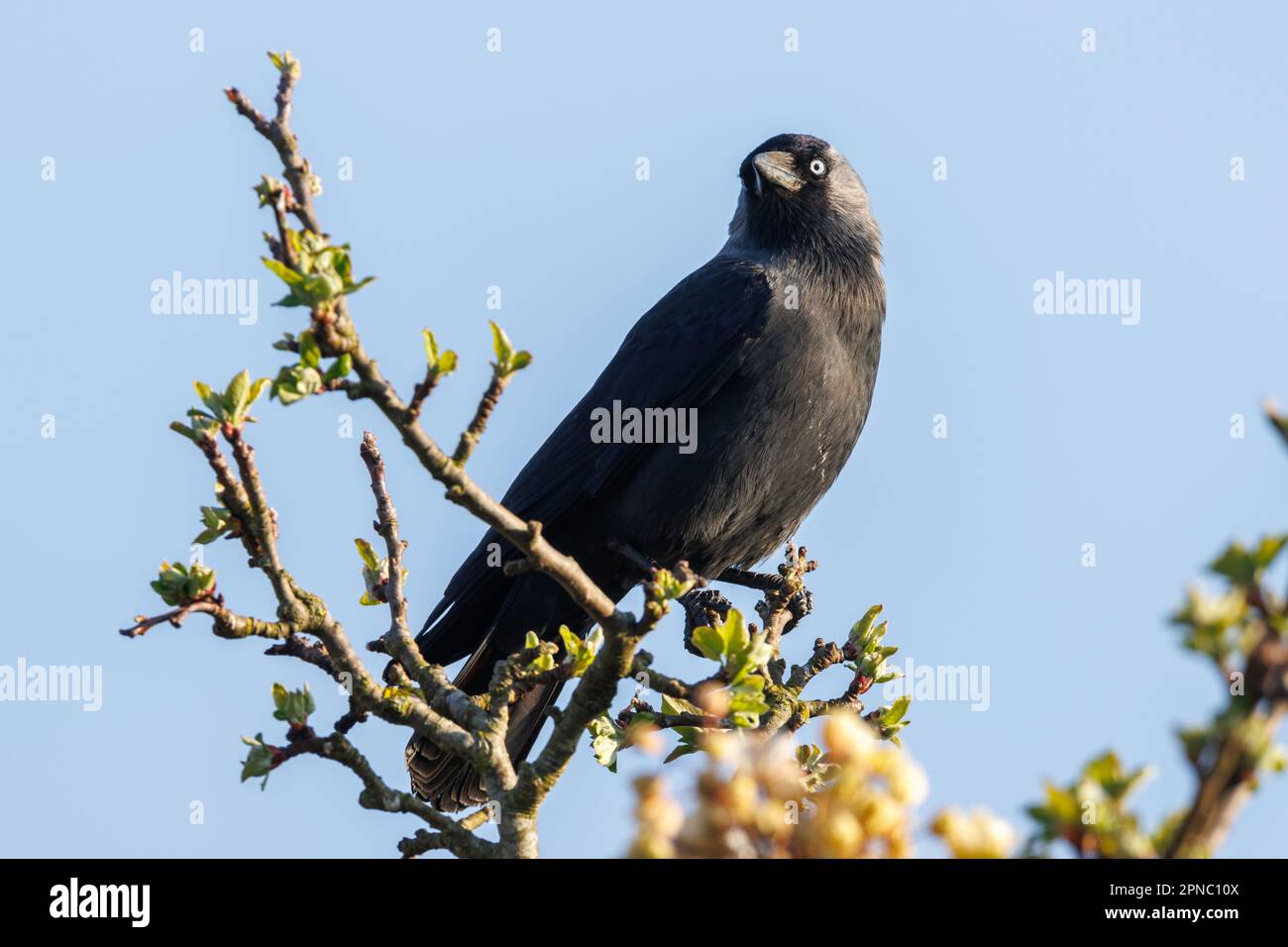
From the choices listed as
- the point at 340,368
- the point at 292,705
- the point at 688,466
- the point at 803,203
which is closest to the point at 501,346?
the point at 340,368

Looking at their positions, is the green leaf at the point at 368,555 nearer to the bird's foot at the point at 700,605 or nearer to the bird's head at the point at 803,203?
the bird's foot at the point at 700,605

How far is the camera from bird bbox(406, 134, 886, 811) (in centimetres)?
585

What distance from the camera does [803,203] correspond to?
23.9 feet

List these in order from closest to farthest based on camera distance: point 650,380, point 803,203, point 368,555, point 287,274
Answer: point 287,274, point 368,555, point 650,380, point 803,203

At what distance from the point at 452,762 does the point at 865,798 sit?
4073 mm

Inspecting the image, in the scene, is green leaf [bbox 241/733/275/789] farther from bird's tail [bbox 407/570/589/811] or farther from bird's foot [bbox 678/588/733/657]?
bird's foot [bbox 678/588/733/657]

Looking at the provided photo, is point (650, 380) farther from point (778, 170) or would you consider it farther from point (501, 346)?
point (501, 346)

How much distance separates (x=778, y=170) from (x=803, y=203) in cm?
27

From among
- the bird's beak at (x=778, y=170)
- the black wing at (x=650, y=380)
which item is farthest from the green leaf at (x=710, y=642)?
the bird's beak at (x=778, y=170)

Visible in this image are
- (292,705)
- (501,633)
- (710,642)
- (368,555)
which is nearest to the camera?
(710,642)

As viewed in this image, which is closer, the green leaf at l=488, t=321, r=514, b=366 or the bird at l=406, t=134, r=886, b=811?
the green leaf at l=488, t=321, r=514, b=366

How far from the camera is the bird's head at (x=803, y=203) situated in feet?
23.2

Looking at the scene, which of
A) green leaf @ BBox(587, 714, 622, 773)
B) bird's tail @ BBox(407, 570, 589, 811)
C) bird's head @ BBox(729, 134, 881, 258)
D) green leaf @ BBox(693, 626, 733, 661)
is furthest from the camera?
bird's head @ BBox(729, 134, 881, 258)

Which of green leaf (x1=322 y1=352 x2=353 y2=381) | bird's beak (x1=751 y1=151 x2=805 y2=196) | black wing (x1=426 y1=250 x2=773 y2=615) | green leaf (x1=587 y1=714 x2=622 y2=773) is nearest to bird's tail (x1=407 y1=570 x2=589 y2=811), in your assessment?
black wing (x1=426 y1=250 x2=773 y2=615)
